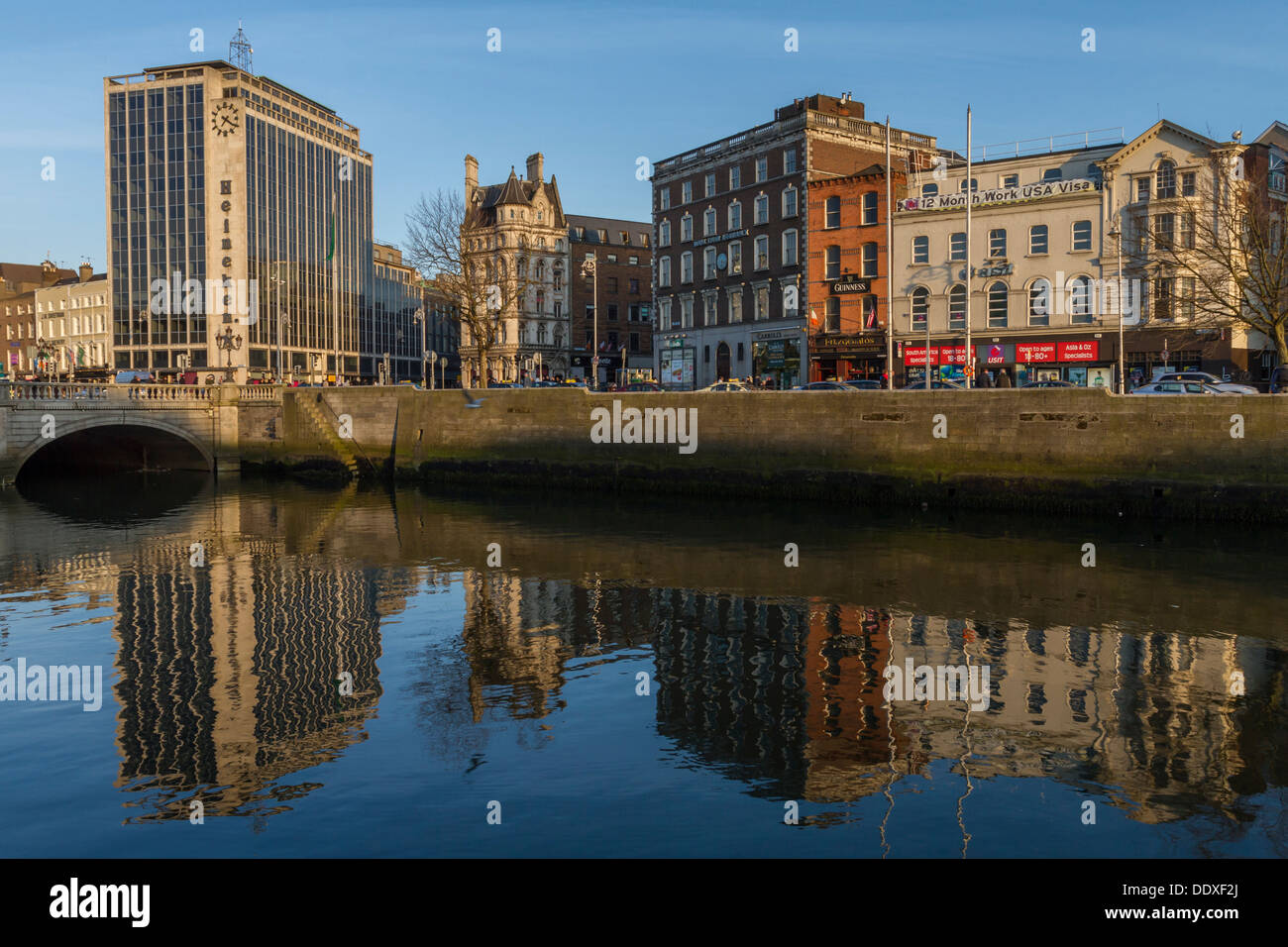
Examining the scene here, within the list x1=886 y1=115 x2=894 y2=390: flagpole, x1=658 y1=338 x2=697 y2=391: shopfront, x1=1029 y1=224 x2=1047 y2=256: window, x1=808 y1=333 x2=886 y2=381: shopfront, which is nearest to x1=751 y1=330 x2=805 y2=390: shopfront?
x1=808 y1=333 x2=886 y2=381: shopfront

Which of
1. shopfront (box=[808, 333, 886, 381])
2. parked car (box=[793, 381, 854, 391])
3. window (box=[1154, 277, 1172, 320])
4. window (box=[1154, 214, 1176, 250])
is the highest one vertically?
window (box=[1154, 214, 1176, 250])

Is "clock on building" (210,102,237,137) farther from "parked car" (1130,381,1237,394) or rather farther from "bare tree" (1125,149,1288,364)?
A: "parked car" (1130,381,1237,394)

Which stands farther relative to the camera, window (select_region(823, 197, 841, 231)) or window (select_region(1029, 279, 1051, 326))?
window (select_region(823, 197, 841, 231))

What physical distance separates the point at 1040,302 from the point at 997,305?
2.56 m

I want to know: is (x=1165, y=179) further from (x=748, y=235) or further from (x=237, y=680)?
(x=237, y=680)

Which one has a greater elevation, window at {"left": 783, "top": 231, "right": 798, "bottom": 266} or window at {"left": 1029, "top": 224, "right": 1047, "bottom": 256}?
window at {"left": 783, "top": 231, "right": 798, "bottom": 266}

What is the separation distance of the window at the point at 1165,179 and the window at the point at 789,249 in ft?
71.9

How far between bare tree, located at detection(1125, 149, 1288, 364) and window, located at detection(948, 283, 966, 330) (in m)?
9.44

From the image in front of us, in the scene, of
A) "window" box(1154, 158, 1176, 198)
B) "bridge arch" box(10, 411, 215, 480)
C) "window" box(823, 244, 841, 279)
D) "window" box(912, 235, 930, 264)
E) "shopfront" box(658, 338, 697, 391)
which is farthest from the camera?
"shopfront" box(658, 338, 697, 391)

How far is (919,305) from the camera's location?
203ft

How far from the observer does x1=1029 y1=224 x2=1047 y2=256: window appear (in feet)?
189

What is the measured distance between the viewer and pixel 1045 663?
1695 cm

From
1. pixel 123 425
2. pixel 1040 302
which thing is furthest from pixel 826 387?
pixel 123 425
